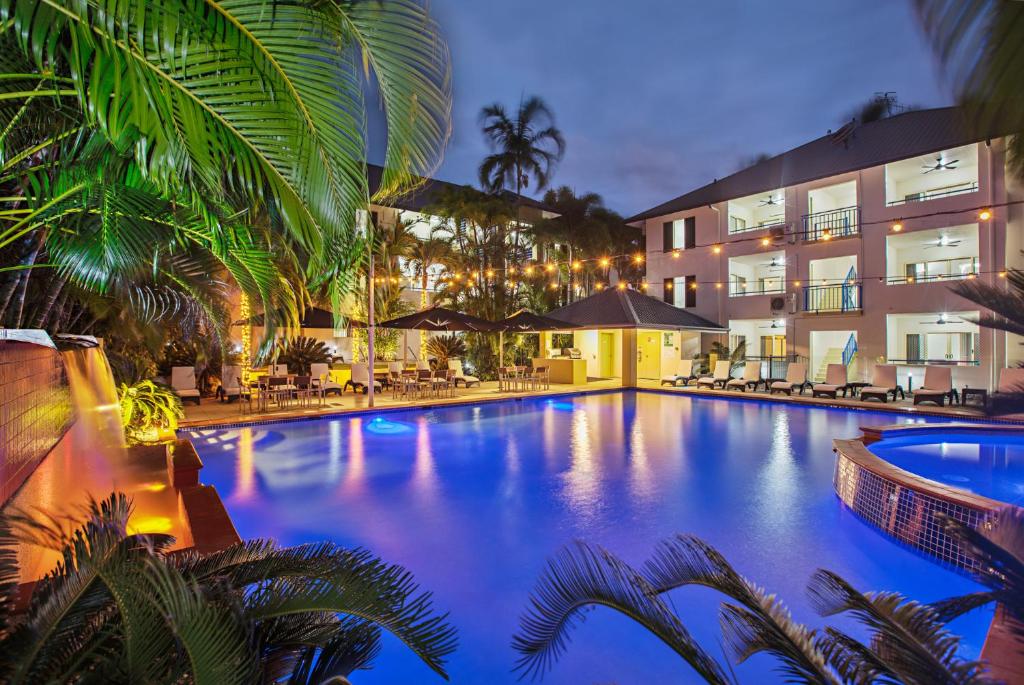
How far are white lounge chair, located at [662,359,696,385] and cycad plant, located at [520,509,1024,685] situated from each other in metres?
18.9

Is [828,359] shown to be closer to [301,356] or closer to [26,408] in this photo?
[301,356]

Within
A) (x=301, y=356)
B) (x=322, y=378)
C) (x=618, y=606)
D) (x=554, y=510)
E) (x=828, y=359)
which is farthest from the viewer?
(x=828, y=359)

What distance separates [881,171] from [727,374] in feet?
29.2

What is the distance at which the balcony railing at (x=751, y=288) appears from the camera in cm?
2317

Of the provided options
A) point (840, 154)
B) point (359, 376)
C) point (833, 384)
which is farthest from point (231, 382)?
point (840, 154)

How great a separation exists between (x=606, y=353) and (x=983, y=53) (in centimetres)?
2506

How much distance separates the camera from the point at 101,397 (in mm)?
7055

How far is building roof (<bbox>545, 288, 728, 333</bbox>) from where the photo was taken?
768 inches

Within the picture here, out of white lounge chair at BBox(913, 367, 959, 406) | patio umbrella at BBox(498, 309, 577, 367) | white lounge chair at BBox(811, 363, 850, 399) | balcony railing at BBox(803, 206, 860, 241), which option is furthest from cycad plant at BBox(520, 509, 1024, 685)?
balcony railing at BBox(803, 206, 860, 241)

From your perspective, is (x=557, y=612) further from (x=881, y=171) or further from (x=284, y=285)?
(x=881, y=171)

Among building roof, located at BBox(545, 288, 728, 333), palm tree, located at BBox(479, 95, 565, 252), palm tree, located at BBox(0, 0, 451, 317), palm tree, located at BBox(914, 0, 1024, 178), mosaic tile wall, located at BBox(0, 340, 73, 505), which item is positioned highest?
palm tree, located at BBox(479, 95, 565, 252)

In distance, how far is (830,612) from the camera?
2320 mm

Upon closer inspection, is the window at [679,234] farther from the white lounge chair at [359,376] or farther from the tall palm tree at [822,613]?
the tall palm tree at [822,613]

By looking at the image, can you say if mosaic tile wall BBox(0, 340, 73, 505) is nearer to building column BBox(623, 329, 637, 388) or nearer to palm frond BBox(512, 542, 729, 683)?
palm frond BBox(512, 542, 729, 683)
